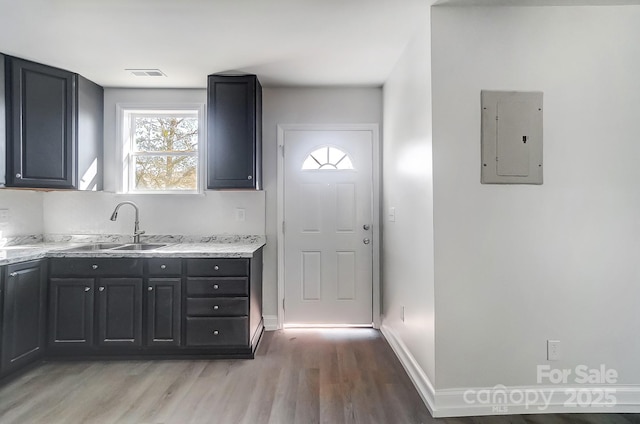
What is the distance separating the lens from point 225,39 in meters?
2.32

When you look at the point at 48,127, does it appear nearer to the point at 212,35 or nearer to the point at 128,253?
the point at 128,253

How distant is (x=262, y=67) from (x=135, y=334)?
251 centimetres

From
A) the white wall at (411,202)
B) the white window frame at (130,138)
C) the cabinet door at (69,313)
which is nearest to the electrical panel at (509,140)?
the white wall at (411,202)

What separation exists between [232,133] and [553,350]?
2.91m

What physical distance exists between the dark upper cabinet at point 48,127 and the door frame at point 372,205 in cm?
182

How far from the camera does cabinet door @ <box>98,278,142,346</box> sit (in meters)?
2.56

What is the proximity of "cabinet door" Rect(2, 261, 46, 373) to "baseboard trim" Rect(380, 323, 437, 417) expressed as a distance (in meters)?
2.89

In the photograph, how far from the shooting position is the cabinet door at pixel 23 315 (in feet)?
7.42

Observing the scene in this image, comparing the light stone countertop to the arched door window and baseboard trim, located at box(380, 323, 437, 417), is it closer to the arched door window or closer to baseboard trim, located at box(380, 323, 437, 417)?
the arched door window

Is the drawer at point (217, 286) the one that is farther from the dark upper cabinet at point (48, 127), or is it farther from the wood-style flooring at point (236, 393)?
the dark upper cabinet at point (48, 127)

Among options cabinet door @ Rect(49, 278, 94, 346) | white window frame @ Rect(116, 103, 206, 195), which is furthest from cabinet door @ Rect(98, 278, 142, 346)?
white window frame @ Rect(116, 103, 206, 195)

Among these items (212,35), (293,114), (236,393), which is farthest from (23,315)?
(293,114)

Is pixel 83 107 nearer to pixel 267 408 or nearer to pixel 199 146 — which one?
pixel 199 146

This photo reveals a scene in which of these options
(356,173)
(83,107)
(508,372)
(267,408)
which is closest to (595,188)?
(508,372)
